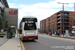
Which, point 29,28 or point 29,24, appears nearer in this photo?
point 29,28

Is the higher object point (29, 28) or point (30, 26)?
point (30, 26)

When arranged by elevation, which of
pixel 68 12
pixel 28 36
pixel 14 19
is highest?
pixel 68 12

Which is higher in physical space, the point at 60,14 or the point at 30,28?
the point at 60,14

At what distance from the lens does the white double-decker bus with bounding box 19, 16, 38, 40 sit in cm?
1527

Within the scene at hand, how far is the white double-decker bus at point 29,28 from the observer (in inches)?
601

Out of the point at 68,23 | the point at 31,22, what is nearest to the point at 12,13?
the point at 68,23

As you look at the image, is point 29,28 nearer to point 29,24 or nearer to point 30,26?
point 30,26

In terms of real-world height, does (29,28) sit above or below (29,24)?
below

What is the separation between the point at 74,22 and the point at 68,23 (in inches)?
220

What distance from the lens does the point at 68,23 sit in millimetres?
83562

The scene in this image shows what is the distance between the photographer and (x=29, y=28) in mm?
15406

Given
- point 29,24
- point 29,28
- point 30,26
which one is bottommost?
point 29,28

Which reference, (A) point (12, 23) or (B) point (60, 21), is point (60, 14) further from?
(A) point (12, 23)

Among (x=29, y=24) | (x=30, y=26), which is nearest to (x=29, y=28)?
(x=30, y=26)
